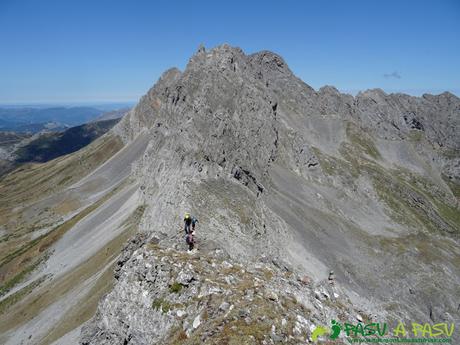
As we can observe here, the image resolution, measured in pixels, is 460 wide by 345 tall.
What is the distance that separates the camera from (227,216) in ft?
188

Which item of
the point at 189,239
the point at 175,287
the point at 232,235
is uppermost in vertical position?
the point at 189,239

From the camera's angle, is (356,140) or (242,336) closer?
(242,336)

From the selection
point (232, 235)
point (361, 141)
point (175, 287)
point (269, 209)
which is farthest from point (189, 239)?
point (361, 141)

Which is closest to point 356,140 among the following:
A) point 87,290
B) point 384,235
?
point 384,235

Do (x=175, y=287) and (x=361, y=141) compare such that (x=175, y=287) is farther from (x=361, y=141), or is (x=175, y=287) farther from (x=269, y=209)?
(x=361, y=141)

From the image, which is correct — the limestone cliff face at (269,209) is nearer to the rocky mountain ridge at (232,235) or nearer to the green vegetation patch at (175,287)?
the rocky mountain ridge at (232,235)

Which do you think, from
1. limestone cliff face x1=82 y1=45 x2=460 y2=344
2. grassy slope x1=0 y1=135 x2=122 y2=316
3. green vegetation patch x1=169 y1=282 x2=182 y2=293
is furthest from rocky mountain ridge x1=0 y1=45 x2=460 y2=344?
grassy slope x1=0 y1=135 x2=122 y2=316

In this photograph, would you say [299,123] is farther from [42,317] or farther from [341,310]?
[341,310]

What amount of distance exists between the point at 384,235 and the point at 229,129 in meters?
50.0

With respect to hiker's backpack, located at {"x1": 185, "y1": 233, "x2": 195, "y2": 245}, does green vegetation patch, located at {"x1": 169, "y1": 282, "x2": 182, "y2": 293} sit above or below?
below

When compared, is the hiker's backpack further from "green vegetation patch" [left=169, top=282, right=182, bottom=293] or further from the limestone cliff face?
A: "green vegetation patch" [left=169, top=282, right=182, bottom=293]

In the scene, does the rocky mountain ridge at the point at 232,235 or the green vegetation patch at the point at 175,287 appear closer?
the rocky mountain ridge at the point at 232,235

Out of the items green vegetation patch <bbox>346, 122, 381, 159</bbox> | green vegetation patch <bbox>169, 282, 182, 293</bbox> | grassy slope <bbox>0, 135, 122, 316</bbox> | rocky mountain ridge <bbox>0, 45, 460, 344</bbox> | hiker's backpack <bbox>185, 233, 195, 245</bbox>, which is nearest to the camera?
rocky mountain ridge <bbox>0, 45, 460, 344</bbox>

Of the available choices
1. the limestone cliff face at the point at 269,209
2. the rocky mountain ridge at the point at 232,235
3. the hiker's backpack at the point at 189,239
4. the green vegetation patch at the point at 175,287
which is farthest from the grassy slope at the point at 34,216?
the green vegetation patch at the point at 175,287
